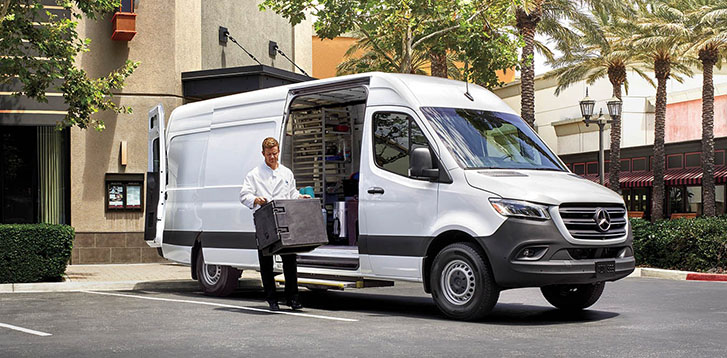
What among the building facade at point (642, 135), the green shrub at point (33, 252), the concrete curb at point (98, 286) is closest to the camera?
the concrete curb at point (98, 286)

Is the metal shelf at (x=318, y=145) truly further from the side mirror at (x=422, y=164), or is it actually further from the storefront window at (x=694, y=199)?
the storefront window at (x=694, y=199)

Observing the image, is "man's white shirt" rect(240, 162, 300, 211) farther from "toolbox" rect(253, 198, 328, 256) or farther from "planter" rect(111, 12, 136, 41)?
"planter" rect(111, 12, 136, 41)

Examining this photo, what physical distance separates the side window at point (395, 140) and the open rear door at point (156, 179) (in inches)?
188

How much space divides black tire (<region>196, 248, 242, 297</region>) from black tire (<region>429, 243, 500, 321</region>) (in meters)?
4.01

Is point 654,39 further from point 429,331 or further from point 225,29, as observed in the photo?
point 429,331

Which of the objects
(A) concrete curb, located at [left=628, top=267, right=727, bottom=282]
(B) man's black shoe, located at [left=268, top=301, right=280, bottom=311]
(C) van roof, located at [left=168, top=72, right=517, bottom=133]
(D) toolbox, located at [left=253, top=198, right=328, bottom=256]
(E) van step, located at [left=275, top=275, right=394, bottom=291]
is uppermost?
(C) van roof, located at [left=168, top=72, right=517, bottom=133]

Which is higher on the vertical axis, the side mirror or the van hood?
the side mirror

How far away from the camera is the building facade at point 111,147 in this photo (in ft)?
63.6

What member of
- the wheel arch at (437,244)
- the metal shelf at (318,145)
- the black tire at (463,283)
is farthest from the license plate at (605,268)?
the metal shelf at (318,145)

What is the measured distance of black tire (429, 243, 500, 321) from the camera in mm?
9047

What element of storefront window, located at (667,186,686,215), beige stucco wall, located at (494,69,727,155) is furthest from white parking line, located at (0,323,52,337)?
beige stucco wall, located at (494,69,727,155)

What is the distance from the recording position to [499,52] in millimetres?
21562

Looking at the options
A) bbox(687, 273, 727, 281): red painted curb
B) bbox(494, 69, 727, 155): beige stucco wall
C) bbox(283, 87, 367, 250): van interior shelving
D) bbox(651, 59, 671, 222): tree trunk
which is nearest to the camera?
bbox(283, 87, 367, 250): van interior shelving

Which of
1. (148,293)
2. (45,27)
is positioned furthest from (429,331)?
(45,27)
